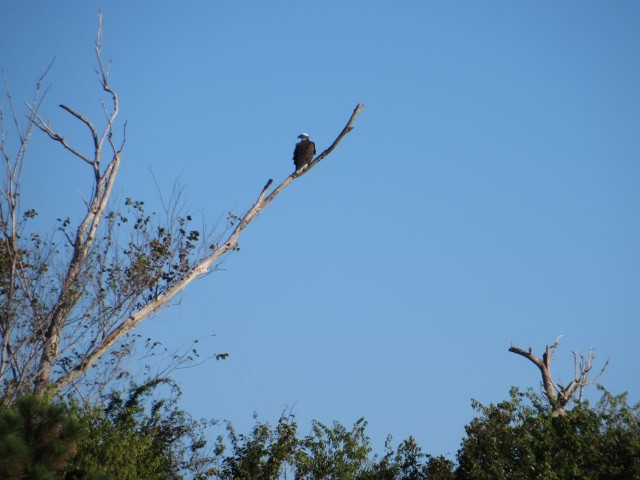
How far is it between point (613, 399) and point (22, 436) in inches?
343

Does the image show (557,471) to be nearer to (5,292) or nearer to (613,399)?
(613,399)

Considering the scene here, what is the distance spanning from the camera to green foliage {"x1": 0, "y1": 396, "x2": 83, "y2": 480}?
29.4 ft

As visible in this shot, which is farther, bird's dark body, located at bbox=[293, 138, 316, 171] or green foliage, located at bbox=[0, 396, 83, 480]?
bird's dark body, located at bbox=[293, 138, 316, 171]

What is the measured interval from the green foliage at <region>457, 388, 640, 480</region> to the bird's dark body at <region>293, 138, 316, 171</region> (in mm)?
5914

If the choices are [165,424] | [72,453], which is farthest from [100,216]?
[72,453]

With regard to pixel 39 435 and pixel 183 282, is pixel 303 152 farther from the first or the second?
pixel 39 435

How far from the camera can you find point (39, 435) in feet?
31.1

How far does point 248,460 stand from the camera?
48.0 feet

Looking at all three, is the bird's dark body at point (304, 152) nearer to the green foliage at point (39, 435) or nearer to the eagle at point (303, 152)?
the eagle at point (303, 152)

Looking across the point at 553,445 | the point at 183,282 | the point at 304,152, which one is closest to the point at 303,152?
the point at 304,152

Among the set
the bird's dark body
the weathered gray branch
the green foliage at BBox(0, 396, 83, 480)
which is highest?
the bird's dark body

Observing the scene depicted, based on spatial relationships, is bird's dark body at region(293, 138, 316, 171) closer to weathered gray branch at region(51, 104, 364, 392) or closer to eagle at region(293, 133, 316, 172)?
eagle at region(293, 133, 316, 172)

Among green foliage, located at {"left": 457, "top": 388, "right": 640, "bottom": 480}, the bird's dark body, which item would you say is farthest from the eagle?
green foliage, located at {"left": 457, "top": 388, "right": 640, "bottom": 480}

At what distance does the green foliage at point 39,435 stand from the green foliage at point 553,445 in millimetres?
6661
